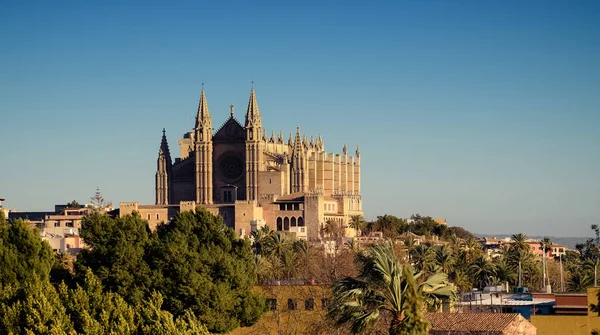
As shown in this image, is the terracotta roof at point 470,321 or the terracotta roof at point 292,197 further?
the terracotta roof at point 292,197

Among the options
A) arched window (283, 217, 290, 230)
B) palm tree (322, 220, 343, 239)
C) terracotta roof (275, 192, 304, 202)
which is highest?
terracotta roof (275, 192, 304, 202)

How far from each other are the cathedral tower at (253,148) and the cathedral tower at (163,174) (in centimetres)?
858

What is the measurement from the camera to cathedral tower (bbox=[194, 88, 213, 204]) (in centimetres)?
11681

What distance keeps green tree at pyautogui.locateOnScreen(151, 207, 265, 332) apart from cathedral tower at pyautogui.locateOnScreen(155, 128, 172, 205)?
67.9 metres

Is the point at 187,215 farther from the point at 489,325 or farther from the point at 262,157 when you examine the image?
the point at 262,157

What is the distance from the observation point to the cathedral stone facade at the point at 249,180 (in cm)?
11150

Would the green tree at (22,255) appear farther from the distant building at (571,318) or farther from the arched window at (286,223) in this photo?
the arched window at (286,223)

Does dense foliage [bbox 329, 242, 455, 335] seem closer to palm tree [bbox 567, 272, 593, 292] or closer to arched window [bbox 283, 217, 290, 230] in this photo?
palm tree [bbox 567, 272, 593, 292]

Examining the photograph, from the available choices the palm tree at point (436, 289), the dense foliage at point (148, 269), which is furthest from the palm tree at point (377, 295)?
the dense foliage at point (148, 269)

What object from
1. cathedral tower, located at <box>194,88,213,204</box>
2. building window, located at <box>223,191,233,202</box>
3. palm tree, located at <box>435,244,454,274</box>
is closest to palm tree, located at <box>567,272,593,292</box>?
palm tree, located at <box>435,244,454,274</box>

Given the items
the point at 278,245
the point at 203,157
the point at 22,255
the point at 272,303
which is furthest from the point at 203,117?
the point at 22,255

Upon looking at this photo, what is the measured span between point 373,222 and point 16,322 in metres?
86.5

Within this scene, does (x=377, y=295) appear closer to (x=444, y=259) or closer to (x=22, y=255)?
(x=22, y=255)

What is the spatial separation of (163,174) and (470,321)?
83.5 metres
